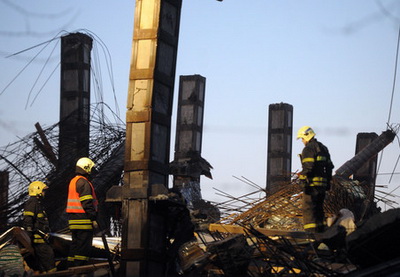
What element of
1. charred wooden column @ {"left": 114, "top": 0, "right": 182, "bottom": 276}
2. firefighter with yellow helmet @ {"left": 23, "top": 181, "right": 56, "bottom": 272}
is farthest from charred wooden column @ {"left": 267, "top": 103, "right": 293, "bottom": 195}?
firefighter with yellow helmet @ {"left": 23, "top": 181, "right": 56, "bottom": 272}

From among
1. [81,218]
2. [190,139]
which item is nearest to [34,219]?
[81,218]

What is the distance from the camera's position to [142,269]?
11773 millimetres

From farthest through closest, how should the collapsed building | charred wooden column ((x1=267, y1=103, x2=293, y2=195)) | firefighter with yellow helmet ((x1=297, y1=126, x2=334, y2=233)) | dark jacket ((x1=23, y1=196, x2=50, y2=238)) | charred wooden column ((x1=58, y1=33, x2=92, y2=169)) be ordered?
charred wooden column ((x1=267, y1=103, x2=293, y2=195)) → charred wooden column ((x1=58, y1=33, x2=92, y2=169)) → dark jacket ((x1=23, y1=196, x2=50, y2=238)) → firefighter with yellow helmet ((x1=297, y1=126, x2=334, y2=233)) → the collapsed building

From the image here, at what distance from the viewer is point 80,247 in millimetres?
12242

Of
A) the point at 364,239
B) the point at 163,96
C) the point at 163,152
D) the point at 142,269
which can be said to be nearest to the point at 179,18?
the point at 163,96

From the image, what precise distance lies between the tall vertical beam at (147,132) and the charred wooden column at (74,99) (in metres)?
4.20

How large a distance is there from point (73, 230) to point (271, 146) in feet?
24.9

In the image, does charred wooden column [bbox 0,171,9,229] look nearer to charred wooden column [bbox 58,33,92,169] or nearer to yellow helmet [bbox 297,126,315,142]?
charred wooden column [bbox 58,33,92,169]

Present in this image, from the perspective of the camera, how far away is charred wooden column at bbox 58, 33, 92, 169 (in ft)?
54.4

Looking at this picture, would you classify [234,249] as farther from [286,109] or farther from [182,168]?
[286,109]

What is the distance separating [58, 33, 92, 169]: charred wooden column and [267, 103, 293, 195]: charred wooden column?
4.34 metres

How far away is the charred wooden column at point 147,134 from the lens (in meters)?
12.1

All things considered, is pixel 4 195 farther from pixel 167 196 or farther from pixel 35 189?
pixel 167 196

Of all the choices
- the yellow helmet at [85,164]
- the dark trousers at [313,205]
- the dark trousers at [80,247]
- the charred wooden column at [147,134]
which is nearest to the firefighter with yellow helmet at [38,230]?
the dark trousers at [80,247]
